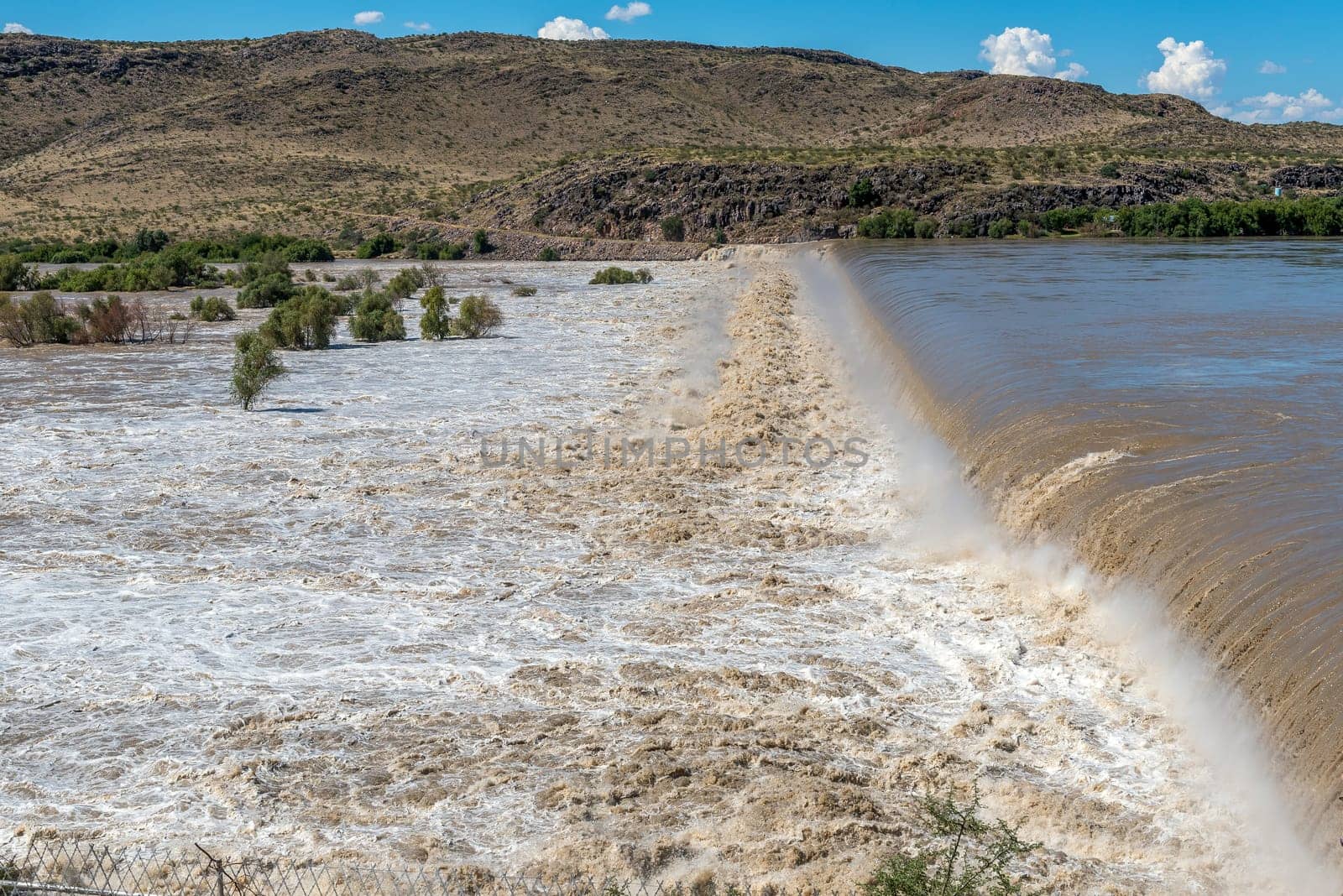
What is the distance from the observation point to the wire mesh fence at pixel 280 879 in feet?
19.5

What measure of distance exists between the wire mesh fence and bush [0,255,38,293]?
3500cm

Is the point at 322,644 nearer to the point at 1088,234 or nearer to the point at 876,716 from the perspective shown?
the point at 876,716

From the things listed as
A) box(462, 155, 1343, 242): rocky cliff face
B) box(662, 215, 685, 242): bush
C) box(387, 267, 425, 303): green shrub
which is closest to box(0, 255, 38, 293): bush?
box(387, 267, 425, 303): green shrub

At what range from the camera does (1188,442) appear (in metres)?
11.5

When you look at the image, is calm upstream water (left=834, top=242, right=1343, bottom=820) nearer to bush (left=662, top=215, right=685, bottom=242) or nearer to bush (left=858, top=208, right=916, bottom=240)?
bush (left=858, top=208, right=916, bottom=240)

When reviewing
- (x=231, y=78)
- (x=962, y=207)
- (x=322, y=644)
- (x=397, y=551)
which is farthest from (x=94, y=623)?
(x=231, y=78)

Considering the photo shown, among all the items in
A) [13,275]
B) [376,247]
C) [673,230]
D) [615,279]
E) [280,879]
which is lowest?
[280,879]

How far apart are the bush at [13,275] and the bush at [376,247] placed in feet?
67.2

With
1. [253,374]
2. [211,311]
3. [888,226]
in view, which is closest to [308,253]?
[888,226]

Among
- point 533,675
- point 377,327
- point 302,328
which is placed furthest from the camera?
point 377,327

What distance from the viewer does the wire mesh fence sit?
5934mm

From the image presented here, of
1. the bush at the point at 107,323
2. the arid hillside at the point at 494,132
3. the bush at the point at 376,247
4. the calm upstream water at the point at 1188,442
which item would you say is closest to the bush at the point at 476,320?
the bush at the point at 107,323

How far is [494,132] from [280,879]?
90.4m

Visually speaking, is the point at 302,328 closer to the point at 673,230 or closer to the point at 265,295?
the point at 265,295
